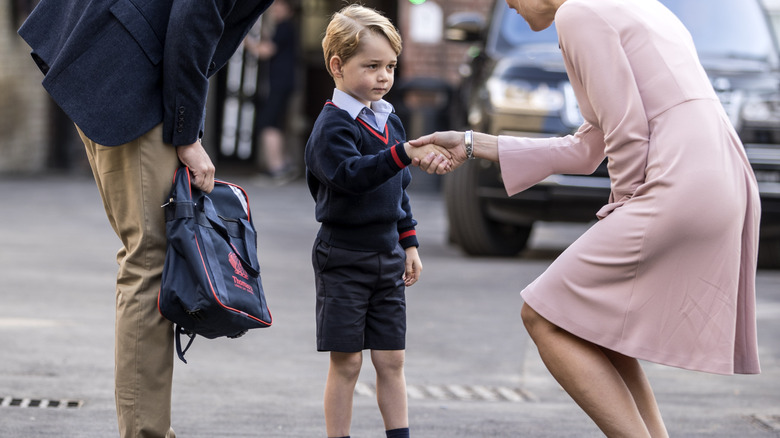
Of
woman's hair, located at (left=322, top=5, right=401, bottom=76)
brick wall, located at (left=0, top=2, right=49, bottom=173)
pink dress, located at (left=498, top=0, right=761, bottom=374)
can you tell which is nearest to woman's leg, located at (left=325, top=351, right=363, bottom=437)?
pink dress, located at (left=498, top=0, right=761, bottom=374)

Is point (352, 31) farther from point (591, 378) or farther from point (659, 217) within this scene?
point (591, 378)

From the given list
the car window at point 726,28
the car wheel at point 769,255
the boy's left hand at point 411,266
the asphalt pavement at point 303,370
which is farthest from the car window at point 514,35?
the boy's left hand at point 411,266

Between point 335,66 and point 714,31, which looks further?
point 714,31

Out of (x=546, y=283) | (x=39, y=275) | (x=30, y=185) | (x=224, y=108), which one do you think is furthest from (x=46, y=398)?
(x=224, y=108)

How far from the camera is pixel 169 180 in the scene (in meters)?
3.51

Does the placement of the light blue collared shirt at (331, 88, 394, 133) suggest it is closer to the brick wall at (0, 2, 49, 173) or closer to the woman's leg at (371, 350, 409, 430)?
the woman's leg at (371, 350, 409, 430)

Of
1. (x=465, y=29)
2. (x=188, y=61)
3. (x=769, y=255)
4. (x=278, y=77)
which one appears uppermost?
(x=188, y=61)

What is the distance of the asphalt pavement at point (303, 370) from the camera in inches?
176

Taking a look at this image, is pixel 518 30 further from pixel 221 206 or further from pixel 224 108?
pixel 224 108

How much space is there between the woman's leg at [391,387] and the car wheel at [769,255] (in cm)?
616

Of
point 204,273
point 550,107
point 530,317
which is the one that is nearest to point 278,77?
point 550,107

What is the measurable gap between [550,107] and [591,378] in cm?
507

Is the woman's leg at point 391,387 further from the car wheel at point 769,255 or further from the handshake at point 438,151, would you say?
the car wheel at point 769,255

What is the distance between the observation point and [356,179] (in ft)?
11.5
